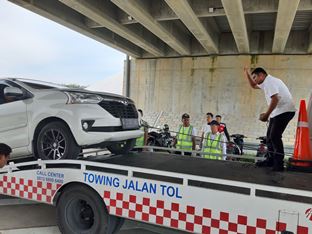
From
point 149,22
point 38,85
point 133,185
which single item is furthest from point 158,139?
point 133,185

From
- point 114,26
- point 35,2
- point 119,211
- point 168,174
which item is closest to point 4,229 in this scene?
point 119,211

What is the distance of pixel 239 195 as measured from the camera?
2691mm

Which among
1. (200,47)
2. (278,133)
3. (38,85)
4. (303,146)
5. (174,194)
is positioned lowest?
(174,194)

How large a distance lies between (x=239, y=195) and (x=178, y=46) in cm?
1220

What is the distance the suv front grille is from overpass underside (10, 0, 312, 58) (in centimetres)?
512

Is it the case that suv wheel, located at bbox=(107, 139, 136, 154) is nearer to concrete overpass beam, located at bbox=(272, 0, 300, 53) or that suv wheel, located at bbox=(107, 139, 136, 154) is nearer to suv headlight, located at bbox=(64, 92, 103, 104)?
suv headlight, located at bbox=(64, 92, 103, 104)

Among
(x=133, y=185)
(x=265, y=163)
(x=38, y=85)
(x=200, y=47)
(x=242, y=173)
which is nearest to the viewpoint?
(x=133, y=185)

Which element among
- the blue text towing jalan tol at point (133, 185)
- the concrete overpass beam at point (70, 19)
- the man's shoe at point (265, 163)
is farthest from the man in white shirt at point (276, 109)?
the concrete overpass beam at point (70, 19)

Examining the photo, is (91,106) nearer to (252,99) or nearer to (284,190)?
(284,190)

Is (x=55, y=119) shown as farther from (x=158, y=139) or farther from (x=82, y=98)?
(x=158, y=139)

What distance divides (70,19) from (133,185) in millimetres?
9987

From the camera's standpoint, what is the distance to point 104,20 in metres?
10.8

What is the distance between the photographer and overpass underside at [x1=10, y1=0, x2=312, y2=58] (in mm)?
9633

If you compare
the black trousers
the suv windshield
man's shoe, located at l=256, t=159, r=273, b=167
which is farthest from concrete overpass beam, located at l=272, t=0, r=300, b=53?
the suv windshield
